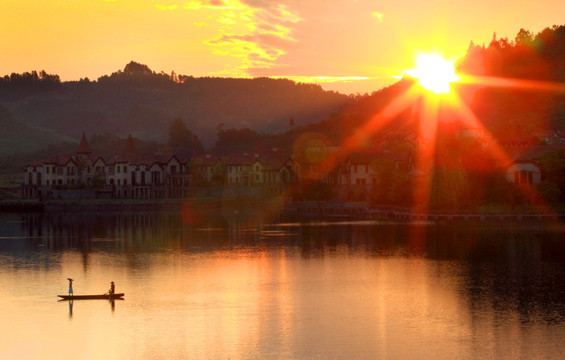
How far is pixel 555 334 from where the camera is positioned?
46.2 metres

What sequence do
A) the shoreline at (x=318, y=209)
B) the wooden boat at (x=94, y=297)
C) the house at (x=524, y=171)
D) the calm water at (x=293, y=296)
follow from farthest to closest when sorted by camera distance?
the house at (x=524, y=171) → the shoreline at (x=318, y=209) → the wooden boat at (x=94, y=297) → the calm water at (x=293, y=296)

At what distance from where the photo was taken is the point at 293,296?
59906 millimetres

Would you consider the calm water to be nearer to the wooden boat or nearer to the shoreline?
the wooden boat

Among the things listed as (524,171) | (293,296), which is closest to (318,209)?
(524,171)

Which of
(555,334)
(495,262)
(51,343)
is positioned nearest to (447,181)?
(495,262)

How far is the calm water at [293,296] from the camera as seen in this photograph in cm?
4484

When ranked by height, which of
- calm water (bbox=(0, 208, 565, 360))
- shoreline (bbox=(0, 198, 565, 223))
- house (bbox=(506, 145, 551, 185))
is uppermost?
house (bbox=(506, 145, 551, 185))

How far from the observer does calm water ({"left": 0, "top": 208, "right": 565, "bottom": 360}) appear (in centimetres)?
4484

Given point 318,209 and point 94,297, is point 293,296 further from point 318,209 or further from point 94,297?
point 318,209

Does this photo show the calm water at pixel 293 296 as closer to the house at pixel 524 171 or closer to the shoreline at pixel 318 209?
the shoreline at pixel 318 209

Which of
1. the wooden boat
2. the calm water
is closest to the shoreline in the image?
the calm water

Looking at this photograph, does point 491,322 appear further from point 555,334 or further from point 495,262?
point 495,262

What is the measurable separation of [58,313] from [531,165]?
97413mm

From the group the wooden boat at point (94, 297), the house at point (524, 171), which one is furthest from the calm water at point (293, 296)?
the house at point (524, 171)
